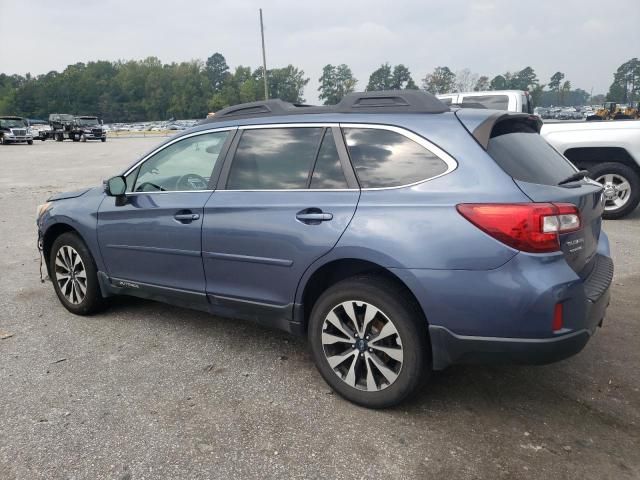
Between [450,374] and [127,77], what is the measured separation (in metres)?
146

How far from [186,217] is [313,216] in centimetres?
107

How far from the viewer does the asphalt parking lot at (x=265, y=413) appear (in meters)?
2.48

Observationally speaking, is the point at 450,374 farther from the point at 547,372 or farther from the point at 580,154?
the point at 580,154

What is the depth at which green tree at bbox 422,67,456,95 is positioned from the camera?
68688 mm

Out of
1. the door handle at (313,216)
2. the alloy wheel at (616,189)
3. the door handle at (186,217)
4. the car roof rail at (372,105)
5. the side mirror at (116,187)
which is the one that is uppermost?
the car roof rail at (372,105)

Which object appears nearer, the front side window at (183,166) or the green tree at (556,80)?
the front side window at (183,166)

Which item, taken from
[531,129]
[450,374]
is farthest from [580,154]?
[450,374]

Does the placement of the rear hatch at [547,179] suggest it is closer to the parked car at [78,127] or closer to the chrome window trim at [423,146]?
the chrome window trim at [423,146]

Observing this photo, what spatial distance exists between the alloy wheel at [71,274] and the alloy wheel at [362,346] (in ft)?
8.16

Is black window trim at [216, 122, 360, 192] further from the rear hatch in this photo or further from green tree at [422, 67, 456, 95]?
green tree at [422, 67, 456, 95]

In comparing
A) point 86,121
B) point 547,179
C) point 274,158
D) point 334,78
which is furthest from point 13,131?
point 334,78

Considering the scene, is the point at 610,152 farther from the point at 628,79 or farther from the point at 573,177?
the point at 628,79

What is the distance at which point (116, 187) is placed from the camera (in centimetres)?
393

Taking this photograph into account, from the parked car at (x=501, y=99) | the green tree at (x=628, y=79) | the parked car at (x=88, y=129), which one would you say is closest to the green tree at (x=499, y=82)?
the green tree at (x=628, y=79)
